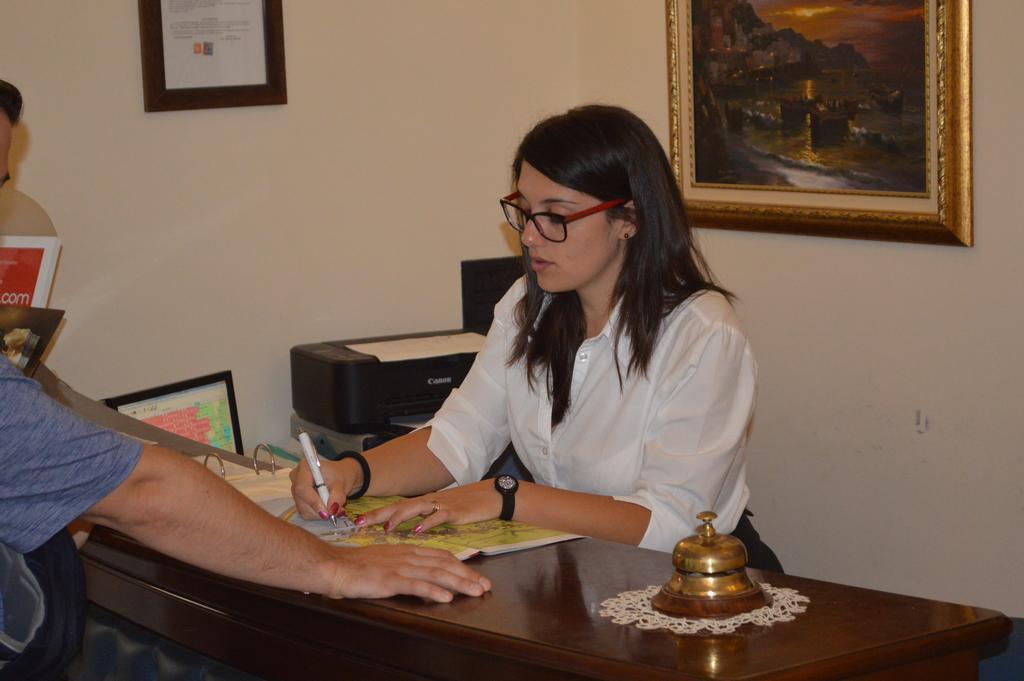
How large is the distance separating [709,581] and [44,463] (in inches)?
25.9

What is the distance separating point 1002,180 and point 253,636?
1.90 meters

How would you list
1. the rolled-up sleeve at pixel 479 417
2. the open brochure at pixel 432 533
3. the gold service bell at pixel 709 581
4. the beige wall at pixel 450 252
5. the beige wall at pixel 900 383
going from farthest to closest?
1. the beige wall at pixel 450 252
2. the beige wall at pixel 900 383
3. the rolled-up sleeve at pixel 479 417
4. the open brochure at pixel 432 533
5. the gold service bell at pixel 709 581

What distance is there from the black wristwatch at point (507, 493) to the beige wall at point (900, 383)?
1.32 m

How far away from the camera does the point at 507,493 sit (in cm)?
189

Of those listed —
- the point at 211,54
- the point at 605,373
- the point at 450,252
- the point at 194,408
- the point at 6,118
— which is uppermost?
the point at 211,54

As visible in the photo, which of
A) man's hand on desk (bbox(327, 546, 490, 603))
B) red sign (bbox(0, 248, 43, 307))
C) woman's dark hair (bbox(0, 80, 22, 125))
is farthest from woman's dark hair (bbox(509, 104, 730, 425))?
red sign (bbox(0, 248, 43, 307))

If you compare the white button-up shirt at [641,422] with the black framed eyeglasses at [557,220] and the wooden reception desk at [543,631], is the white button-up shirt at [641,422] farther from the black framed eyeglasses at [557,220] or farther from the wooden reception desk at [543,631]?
the wooden reception desk at [543,631]

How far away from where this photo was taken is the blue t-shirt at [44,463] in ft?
4.00

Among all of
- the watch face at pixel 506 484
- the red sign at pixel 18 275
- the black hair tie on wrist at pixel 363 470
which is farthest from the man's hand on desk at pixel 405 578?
A: the red sign at pixel 18 275

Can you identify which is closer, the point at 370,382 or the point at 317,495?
the point at 317,495

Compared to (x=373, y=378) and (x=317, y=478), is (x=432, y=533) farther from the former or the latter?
(x=373, y=378)

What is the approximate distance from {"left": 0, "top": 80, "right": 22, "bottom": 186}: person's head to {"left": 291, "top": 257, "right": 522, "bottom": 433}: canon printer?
3.40 feet

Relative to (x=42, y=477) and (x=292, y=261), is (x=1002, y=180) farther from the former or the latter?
Answer: (x=42, y=477)

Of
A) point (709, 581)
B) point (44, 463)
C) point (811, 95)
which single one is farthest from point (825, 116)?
point (44, 463)
